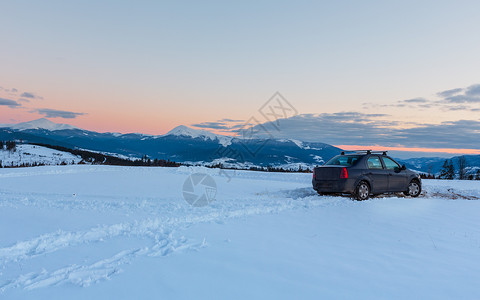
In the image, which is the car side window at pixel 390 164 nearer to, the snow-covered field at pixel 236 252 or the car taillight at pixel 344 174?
the car taillight at pixel 344 174

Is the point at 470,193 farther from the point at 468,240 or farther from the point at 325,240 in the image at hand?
the point at 325,240

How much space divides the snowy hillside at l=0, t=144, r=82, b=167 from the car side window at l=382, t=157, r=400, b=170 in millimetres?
118639

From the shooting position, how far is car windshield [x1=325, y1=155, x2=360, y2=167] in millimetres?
12124

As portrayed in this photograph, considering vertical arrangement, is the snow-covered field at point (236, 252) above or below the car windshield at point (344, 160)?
below

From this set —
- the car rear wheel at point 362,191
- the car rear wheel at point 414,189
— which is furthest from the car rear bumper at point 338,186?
the car rear wheel at point 414,189


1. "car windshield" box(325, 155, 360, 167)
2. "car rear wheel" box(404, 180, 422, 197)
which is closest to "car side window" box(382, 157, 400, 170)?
"car rear wheel" box(404, 180, 422, 197)

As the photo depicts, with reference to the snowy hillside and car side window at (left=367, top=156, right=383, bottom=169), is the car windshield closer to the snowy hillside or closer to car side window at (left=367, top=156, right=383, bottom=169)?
car side window at (left=367, top=156, right=383, bottom=169)

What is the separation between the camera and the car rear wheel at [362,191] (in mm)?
11844

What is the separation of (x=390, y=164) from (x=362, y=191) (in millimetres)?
2132

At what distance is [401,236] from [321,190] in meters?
5.50

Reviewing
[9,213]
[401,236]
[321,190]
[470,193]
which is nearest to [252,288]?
[401,236]

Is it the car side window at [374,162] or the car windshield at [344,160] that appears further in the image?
the car side window at [374,162]

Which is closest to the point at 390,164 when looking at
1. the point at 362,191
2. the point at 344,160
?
the point at 362,191

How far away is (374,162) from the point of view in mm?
12492
